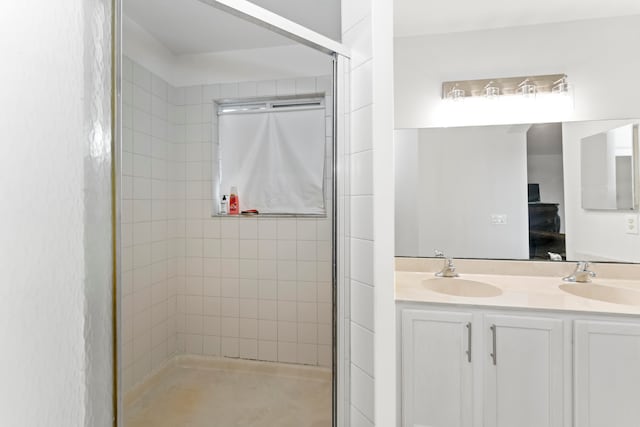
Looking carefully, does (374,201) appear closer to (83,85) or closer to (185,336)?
(185,336)

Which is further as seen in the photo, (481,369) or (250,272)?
(481,369)

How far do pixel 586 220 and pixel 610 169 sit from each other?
0.31 metres

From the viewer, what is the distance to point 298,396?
102cm

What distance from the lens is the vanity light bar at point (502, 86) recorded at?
192 cm

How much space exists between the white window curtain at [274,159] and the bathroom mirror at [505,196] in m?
1.18

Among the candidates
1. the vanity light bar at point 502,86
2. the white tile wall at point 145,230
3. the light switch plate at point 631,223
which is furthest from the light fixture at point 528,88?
the white tile wall at point 145,230

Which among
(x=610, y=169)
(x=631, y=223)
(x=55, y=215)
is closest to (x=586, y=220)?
(x=631, y=223)

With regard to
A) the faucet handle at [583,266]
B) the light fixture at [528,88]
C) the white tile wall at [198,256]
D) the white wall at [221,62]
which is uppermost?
the light fixture at [528,88]

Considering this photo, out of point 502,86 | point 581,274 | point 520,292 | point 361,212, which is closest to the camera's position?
point 361,212

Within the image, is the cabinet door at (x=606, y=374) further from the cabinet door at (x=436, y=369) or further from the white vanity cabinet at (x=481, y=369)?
the cabinet door at (x=436, y=369)

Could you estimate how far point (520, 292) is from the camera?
5.43 ft

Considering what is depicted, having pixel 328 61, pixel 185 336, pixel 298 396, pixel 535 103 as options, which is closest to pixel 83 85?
pixel 185 336

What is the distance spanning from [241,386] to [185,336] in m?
0.25

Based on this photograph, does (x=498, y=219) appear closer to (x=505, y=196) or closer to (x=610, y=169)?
(x=505, y=196)
